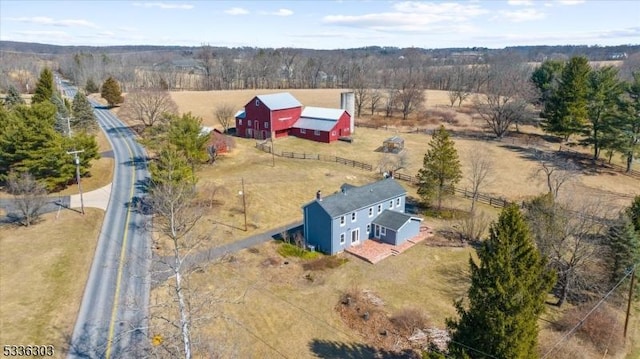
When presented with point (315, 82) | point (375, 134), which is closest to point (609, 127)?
point (375, 134)

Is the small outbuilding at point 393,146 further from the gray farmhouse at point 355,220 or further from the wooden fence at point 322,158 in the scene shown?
the gray farmhouse at point 355,220

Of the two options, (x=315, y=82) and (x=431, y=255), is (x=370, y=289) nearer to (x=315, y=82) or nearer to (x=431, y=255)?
(x=431, y=255)

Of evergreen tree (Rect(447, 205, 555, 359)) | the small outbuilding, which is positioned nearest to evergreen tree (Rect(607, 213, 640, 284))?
evergreen tree (Rect(447, 205, 555, 359))

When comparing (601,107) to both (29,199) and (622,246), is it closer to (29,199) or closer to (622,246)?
(622,246)

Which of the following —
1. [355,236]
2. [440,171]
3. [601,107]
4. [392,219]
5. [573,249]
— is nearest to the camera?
[573,249]

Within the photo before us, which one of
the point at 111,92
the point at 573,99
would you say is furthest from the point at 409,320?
the point at 111,92

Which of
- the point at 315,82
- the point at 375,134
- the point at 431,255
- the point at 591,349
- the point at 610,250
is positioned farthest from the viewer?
the point at 315,82

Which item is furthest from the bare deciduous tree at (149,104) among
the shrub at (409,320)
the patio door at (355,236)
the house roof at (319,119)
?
the shrub at (409,320)
